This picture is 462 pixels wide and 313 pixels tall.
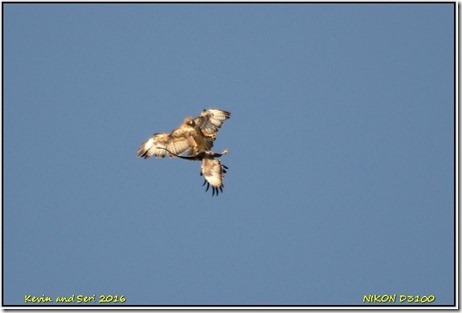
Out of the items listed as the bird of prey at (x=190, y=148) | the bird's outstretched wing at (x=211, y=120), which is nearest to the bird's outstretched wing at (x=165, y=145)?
the bird of prey at (x=190, y=148)

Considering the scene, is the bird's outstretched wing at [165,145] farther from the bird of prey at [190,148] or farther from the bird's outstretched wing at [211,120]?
the bird's outstretched wing at [211,120]

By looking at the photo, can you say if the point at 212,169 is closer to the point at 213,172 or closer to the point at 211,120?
the point at 213,172

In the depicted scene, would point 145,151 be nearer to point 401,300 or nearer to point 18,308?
point 18,308

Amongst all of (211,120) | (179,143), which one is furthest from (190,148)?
(211,120)

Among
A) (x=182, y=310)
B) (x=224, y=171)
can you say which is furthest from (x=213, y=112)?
(x=182, y=310)

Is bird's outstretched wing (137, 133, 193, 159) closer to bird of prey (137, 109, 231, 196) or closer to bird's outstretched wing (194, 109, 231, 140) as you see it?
bird of prey (137, 109, 231, 196)

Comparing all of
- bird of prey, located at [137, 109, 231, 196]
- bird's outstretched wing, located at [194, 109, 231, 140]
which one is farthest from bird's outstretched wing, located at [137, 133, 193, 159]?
bird's outstretched wing, located at [194, 109, 231, 140]
